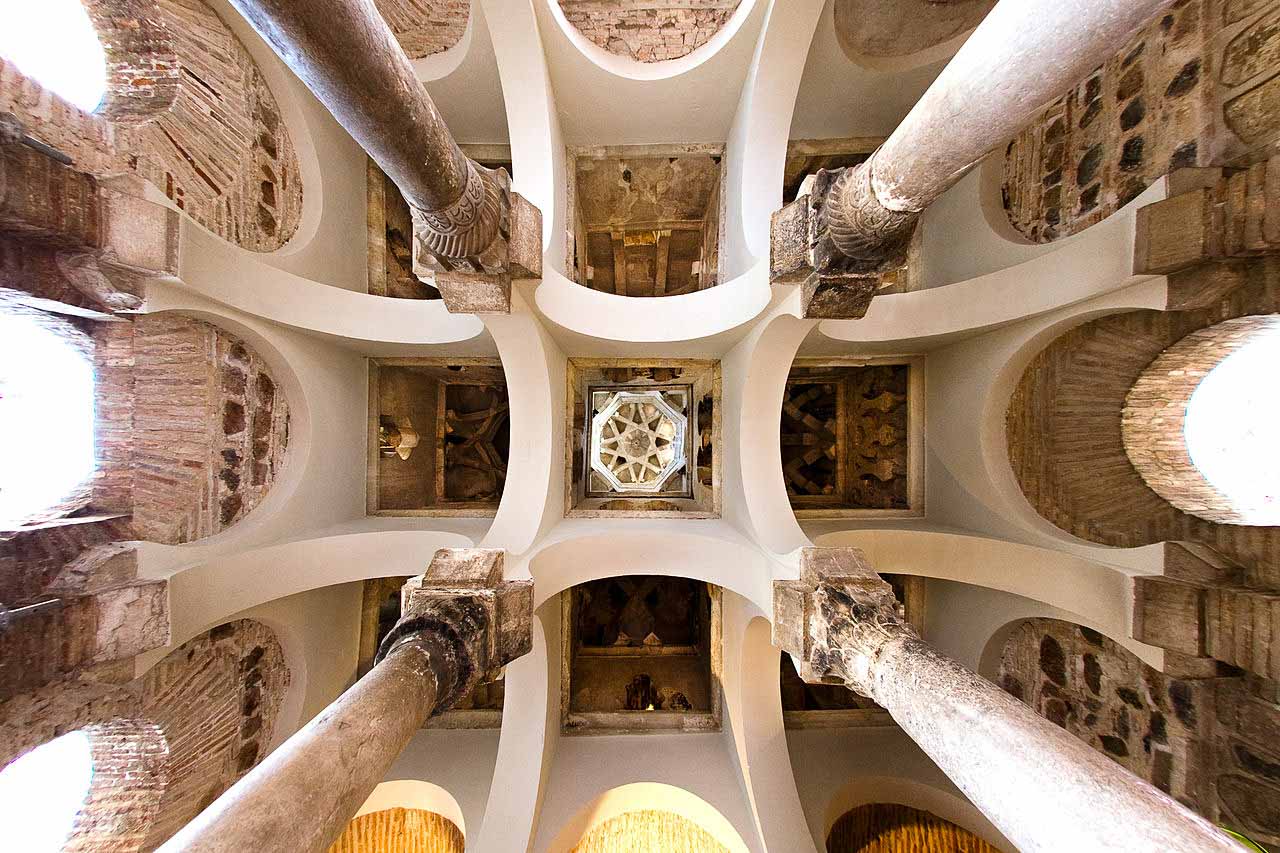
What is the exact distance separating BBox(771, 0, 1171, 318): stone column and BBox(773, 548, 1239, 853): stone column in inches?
81.4

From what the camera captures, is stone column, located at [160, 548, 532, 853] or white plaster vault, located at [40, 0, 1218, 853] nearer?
stone column, located at [160, 548, 532, 853]

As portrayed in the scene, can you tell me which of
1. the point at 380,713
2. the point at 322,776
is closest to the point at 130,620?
the point at 380,713

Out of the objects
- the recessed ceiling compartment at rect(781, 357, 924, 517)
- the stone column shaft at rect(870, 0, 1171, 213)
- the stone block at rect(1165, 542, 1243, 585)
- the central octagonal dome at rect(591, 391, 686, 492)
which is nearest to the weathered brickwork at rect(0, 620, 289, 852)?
the central octagonal dome at rect(591, 391, 686, 492)

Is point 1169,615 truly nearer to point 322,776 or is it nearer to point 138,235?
point 322,776

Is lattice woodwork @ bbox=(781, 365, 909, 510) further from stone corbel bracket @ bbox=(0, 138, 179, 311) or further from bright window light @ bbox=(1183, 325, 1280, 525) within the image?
stone corbel bracket @ bbox=(0, 138, 179, 311)

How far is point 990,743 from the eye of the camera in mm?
1734

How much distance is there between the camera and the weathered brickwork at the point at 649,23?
15.8ft

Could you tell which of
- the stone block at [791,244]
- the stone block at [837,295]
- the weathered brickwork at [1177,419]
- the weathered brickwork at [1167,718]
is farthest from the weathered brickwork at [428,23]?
the weathered brickwork at [1167,718]

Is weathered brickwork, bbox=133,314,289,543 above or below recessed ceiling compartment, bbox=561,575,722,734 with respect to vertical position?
above

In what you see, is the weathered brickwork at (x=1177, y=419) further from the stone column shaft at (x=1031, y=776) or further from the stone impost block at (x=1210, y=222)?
the stone column shaft at (x=1031, y=776)

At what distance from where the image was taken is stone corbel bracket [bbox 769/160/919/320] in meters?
2.48

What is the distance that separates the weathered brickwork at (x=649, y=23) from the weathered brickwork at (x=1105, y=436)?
4.61 m

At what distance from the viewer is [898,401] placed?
560cm

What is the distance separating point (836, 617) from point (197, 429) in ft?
16.5
